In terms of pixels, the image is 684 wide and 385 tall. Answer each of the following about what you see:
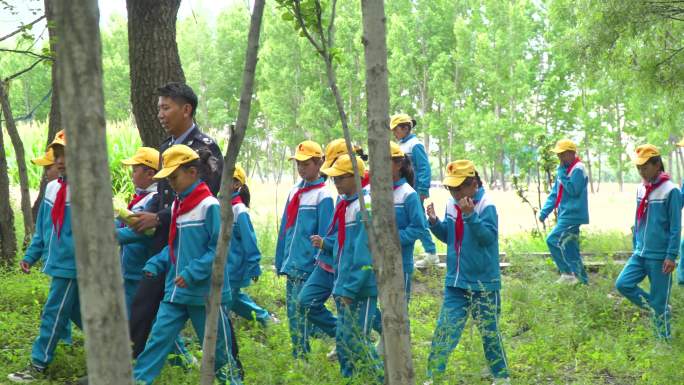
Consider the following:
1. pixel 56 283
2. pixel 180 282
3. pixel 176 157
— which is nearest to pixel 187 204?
pixel 176 157

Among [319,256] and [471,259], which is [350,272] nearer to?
[319,256]

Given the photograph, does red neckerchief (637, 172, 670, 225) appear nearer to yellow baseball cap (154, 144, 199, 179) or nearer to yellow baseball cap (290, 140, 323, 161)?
yellow baseball cap (290, 140, 323, 161)

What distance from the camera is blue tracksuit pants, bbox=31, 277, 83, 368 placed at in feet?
20.1

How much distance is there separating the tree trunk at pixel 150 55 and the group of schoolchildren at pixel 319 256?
1239mm

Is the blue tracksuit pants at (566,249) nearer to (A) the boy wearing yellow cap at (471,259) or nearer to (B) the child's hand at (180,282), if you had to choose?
(A) the boy wearing yellow cap at (471,259)

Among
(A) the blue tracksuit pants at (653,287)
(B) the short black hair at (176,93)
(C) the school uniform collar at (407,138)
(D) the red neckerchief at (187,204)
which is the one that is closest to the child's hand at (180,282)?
(D) the red neckerchief at (187,204)

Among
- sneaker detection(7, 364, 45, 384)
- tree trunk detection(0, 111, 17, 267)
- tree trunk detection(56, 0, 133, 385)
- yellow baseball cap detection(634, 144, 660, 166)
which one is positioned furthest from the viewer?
tree trunk detection(0, 111, 17, 267)

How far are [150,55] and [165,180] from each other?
2.72 m

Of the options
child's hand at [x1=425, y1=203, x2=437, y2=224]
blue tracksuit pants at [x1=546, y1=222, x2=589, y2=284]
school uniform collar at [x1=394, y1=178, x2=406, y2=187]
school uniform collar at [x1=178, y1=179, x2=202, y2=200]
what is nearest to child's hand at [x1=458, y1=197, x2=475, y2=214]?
child's hand at [x1=425, y1=203, x2=437, y2=224]

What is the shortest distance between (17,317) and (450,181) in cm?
415

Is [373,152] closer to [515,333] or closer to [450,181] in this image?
[450,181]

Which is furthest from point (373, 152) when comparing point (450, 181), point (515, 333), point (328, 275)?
point (515, 333)

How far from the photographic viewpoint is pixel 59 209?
6.26 metres

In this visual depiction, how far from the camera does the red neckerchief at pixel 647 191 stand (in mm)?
7824
